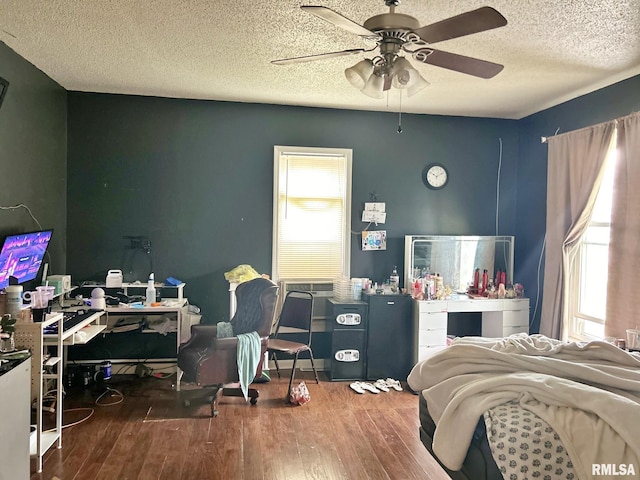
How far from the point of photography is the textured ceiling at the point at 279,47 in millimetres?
2816

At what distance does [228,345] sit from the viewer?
384 cm

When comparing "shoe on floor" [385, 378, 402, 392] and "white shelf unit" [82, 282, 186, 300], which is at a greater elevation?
"white shelf unit" [82, 282, 186, 300]

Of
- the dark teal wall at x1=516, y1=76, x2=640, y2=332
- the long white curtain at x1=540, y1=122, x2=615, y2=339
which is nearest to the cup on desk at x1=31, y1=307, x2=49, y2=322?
the long white curtain at x1=540, y1=122, x2=615, y2=339

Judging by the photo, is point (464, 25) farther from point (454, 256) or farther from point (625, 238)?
point (454, 256)

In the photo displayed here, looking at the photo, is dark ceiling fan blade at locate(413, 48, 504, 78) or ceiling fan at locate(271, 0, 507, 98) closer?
ceiling fan at locate(271, 0, 507, 98)

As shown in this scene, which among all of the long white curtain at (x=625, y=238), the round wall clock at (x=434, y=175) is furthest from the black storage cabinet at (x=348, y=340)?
the long white curtain at (x=625, y=238)

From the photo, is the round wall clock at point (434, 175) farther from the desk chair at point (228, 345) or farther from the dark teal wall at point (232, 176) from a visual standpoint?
the desk chair at point (228, 345)

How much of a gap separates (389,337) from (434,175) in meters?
1.81

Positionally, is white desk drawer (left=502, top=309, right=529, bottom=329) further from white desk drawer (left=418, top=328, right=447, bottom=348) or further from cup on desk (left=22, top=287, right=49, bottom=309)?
cup on desk (left=22, top=287, right=49, bottom=309)

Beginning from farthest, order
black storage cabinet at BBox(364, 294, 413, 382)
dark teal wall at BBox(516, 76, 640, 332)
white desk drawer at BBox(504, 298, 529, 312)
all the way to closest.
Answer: white desk drawer at BBox(504, 298, 529, 312) → black storage cabinet at BBox(364, 294, 413, 382) → dark teal wall at BBox(516, 76, 640, 332)

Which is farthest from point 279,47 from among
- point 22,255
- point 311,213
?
point 22,255

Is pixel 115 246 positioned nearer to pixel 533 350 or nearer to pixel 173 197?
pixel 173 197

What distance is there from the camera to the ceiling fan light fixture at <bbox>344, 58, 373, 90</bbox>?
252cm

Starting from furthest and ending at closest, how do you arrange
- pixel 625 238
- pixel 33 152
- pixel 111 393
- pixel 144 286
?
pixel 144 286 < pixel 111 393 < pixel 33 152 < pixel 625 238
